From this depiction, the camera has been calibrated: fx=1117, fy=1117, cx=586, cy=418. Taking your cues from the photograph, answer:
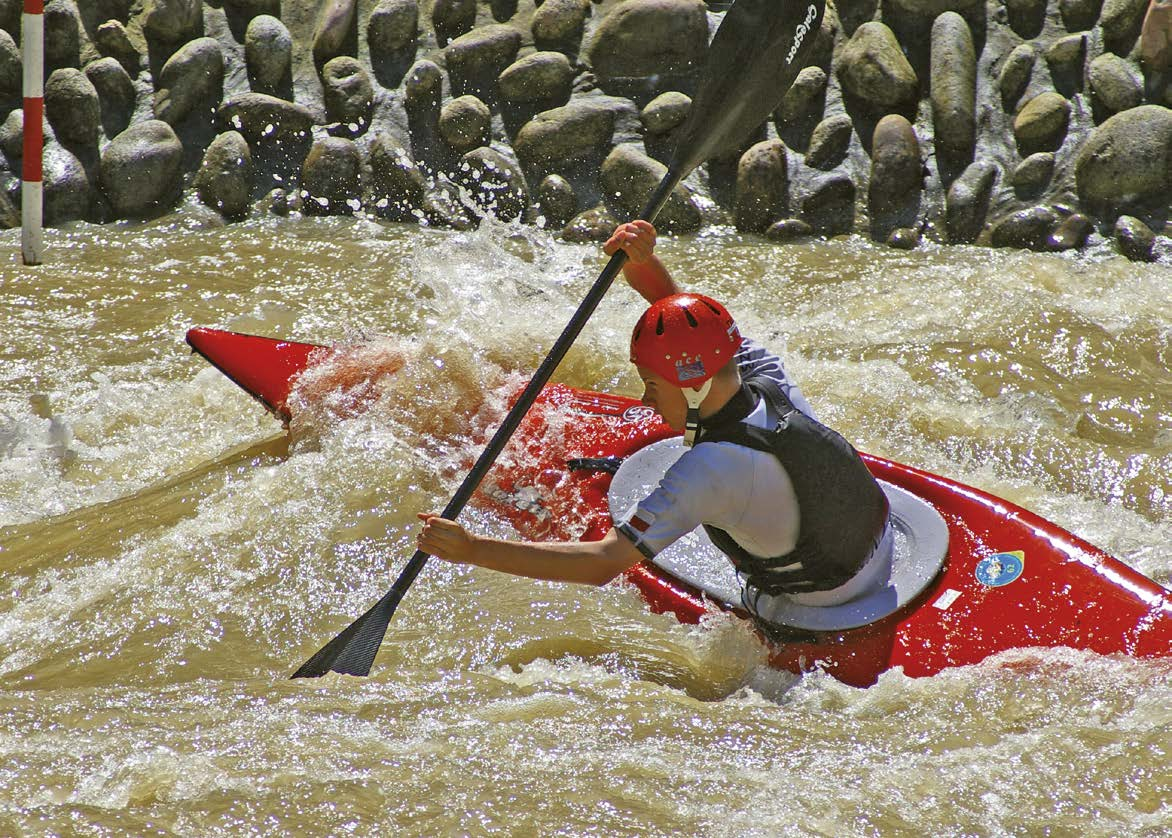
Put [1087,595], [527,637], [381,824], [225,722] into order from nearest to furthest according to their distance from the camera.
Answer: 1. [381,824]
2. [225,722]
3. [1087,595]
4. [527,637]

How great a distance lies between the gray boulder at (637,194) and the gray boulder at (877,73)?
1.13 m

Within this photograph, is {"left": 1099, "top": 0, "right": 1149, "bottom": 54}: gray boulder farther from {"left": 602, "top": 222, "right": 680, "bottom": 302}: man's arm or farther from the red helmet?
the red helmet

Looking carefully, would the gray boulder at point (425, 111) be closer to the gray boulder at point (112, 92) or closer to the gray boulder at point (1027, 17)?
the gray boulder at point (112, 92)

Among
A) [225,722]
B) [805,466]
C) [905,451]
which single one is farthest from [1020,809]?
[905,451]

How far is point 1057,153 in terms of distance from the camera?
575cm

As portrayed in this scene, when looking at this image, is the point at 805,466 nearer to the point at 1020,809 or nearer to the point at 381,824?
the point at 1020,809

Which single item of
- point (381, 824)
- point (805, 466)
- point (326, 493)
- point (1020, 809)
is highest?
point (805, 466)

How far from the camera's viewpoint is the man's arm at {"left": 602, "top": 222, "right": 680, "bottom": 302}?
2.63 meters

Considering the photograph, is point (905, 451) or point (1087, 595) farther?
point (905, 451)

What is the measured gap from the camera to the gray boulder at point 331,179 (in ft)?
19.8

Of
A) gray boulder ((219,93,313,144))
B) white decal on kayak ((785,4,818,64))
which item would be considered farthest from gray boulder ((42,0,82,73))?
white decal on kayak ((785,4,818,64))

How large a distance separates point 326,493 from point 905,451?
1.87 m

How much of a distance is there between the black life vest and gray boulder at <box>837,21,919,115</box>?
4106 mm

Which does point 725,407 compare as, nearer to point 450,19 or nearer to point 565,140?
point 565,140
